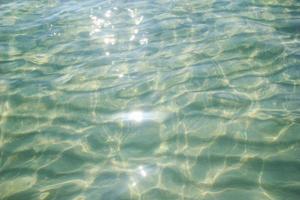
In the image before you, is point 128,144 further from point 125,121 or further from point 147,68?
A: point 147,68

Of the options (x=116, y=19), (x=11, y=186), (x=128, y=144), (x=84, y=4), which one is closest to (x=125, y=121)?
(x=128, y=144)

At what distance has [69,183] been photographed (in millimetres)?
3633

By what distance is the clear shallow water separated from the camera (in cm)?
356

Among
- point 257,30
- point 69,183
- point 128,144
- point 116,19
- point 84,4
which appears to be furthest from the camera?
point 84,4

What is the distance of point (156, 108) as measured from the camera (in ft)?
15.1

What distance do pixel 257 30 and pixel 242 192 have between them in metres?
4.12

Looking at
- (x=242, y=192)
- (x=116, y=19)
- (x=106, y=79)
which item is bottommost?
(x=242, y=192)

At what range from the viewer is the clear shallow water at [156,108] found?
3.56m

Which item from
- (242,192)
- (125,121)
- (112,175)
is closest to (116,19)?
(125,121)

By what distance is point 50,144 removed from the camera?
4.20 metres

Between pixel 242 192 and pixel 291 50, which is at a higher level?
pixel 291 50

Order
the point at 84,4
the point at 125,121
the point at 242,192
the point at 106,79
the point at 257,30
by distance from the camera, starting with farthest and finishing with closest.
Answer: the point at 84,4 < the point at 257,30 < the point at 106,79 < the point at 125,121 < the point at 242,192

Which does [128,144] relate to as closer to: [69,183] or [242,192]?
[69,183]

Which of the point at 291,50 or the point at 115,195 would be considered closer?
the point at 115,195
